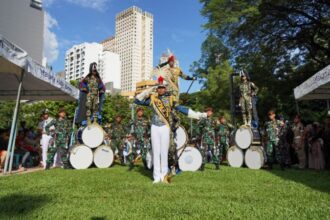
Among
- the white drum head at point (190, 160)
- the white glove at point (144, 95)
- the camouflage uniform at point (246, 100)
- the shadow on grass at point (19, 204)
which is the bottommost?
the shadow on grass at point (19, 204)

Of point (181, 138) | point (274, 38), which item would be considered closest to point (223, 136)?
point (181, 138)

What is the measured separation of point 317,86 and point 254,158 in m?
2.85

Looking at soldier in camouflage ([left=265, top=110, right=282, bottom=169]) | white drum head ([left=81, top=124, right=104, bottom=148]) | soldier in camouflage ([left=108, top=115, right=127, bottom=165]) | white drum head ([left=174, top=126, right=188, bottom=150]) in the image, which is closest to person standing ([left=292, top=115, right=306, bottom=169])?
soldier in camouflage ([left=265, top=110, right=282, bottom=169])

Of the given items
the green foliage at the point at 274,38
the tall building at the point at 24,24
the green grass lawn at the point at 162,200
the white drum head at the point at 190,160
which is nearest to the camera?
the green grass lawn at the point at 162,200

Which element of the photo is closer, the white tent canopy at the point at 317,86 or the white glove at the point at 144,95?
the white glove at the point at 144,95

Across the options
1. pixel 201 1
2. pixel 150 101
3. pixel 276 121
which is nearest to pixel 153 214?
pixel 150 101

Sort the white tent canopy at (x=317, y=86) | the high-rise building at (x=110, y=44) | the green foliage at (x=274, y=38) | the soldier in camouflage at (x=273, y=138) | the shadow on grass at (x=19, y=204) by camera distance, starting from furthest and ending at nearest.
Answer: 1. the high-rise building at (x=110, y=44)
2. the green foliage at (x=274, y=38)
3. the soldier in camouflage at (x=273, y=138)
4. the white tent canopy at (x=317, y=86)
5. the shadow on grass at (x=19, y=204)

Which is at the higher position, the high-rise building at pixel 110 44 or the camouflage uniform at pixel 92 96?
the high-rise building at pixel 110 44

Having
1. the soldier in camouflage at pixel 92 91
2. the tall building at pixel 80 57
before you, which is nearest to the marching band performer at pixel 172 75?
the soldier in camouflage at pixel 92 91

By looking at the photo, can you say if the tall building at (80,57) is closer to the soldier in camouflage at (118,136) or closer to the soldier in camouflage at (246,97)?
the soldier in camouflage at (118,136)

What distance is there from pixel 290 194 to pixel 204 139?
5.26 meters

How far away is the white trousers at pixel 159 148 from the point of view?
7125 millimetres

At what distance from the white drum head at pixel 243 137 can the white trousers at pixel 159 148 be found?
4458 mm

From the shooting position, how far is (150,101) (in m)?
7.48
